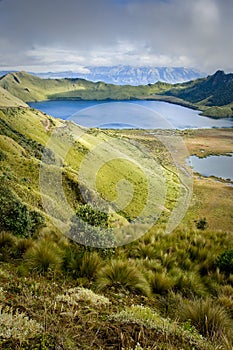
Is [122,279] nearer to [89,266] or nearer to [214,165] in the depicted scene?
[89,266]

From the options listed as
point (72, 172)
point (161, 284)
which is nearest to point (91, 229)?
point (161, 284)

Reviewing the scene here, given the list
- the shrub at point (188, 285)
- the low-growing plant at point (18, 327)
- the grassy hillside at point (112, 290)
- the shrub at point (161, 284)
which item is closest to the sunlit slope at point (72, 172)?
the grassy hillside at point (112, 290)

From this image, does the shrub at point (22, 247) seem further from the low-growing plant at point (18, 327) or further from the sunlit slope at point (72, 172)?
the sunlit slope at point (72, 172)

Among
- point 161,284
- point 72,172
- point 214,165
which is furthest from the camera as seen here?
point 214,165

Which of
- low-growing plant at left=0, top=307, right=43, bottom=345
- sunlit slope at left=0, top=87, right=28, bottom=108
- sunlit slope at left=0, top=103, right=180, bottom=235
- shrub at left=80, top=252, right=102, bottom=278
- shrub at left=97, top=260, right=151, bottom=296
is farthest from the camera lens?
sunlit slope at left=0, top=87, right=28, bottom=108

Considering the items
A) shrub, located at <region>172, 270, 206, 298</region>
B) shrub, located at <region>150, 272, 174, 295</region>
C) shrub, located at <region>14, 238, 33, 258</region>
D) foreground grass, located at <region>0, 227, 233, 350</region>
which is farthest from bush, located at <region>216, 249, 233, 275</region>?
shrub, located at <region>14, 238, 33, 258</region>

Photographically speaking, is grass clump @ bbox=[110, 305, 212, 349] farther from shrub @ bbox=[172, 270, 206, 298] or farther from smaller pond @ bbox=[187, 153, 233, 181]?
smaller pond @ bbox=[187, 153, 233, 181]
